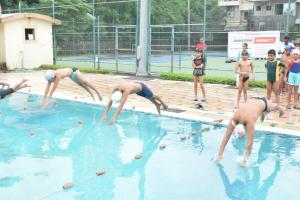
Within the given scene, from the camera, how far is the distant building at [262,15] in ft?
61.0

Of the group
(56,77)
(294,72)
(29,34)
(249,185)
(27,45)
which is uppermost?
(29,34)

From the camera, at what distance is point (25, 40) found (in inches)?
742

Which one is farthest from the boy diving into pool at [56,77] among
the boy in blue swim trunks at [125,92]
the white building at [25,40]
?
the white building at [25,40]

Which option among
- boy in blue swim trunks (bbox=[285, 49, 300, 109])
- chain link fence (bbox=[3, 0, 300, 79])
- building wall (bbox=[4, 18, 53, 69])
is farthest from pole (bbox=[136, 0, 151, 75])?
boy in blue swim trunks (bbox=[285, 49, 300, 109])

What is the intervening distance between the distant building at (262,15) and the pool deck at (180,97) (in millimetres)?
3778

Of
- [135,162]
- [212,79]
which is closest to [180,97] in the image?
[212,79]

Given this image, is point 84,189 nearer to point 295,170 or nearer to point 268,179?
point 268,179

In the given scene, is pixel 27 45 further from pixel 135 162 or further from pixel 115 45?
pixel 135 162

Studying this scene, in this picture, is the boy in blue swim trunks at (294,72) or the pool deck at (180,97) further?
the boy in blue swim trunks at (294,72)

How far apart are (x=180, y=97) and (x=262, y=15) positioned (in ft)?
54.4

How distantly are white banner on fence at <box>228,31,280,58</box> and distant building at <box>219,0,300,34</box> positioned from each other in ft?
3.07

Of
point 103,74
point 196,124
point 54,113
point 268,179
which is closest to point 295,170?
point 268,179

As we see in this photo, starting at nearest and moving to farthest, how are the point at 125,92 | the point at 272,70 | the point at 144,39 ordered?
1. the point at 125,92
2. the point at 272,70
3. the point at 144,39

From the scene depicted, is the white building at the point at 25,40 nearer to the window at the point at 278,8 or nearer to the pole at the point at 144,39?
the pole at the point at 144,39
